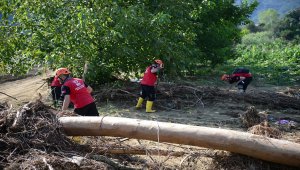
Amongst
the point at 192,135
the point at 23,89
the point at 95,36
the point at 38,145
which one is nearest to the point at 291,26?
the point at 23,89

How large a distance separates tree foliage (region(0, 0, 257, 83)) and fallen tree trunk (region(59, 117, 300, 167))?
223 inches

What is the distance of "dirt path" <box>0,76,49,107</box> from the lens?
13.0m

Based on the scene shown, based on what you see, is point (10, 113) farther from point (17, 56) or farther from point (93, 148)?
point (17, 56)

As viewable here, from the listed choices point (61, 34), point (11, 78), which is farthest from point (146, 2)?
point (11, 78)

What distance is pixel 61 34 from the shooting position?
448 inches

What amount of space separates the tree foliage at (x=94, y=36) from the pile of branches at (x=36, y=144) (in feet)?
18.6

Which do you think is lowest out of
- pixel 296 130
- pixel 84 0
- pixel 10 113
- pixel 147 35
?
pixel 296 130

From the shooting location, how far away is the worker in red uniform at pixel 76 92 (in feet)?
22.4

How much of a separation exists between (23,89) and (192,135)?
11.6 m

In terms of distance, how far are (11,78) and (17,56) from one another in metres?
6.55

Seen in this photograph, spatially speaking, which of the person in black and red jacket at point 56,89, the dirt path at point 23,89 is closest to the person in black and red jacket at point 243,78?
the person in black and red jacket at point 56,89

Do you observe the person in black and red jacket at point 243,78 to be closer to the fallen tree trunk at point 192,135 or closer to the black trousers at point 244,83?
the black trousers at point 244,83

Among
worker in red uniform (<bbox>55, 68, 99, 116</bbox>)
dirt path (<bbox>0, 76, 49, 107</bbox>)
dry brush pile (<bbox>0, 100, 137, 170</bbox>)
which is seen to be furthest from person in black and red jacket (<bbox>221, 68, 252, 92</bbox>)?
dry brush pile (<bbox>0, 100, 137, 170</bbox>)

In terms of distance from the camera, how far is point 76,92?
7.01m
